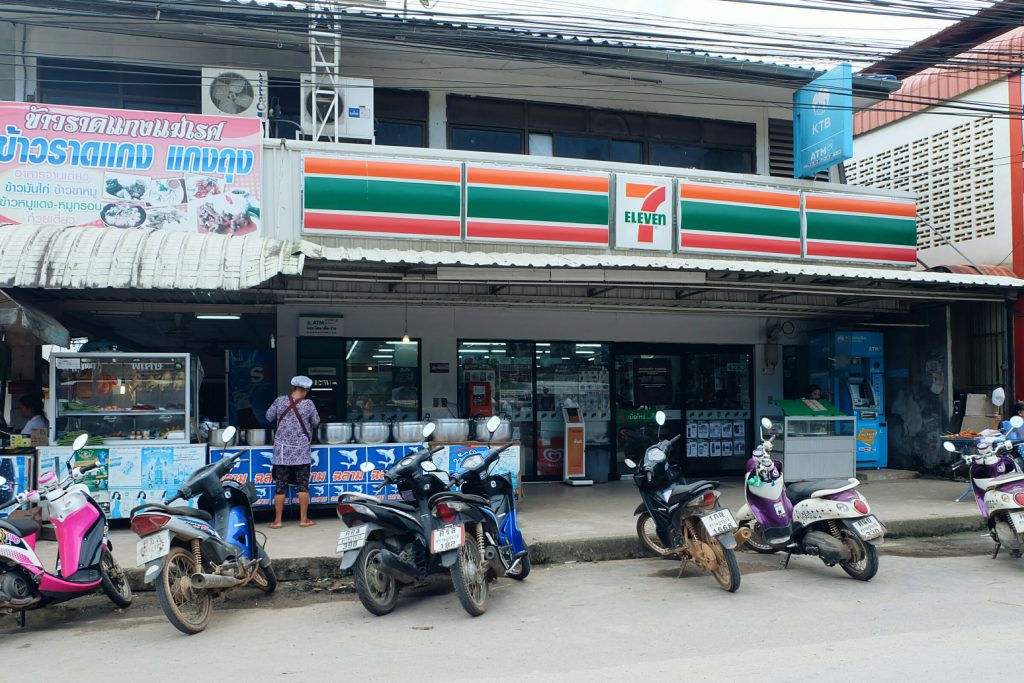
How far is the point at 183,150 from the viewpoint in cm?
1016

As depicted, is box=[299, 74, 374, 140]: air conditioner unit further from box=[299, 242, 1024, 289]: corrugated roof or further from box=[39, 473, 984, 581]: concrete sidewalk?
box=[39, 473, 984, 581]: concrete sidewalk

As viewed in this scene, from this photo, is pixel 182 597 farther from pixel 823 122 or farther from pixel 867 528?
pixel 823 122

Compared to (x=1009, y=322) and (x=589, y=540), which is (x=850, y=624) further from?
(x=1009, y=322)

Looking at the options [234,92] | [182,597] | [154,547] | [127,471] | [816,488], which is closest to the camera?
[154,547]

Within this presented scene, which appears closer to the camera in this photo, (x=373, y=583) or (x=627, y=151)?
(x=373, y=583)

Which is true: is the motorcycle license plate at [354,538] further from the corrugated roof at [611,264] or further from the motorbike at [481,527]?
the corrugated roof at [611,264]

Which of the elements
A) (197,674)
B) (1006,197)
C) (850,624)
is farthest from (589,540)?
(1006,197)

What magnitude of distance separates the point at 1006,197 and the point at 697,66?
5431 millimetres

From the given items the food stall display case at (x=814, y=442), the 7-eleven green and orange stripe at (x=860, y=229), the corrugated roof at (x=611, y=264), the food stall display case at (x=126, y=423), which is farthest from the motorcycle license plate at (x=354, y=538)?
the 7-eleven green and orange stripe at (x=860, y=229)

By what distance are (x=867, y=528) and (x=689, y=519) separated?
145 centimetres

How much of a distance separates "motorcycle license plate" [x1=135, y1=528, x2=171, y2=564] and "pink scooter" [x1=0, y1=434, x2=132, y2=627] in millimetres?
725

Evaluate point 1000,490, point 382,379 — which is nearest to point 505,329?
point 382,379

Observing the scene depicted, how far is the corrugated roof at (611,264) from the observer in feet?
27.9

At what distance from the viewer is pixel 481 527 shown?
622 centimetres
